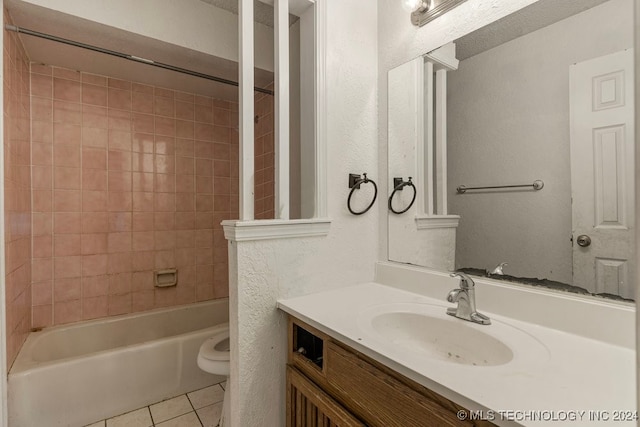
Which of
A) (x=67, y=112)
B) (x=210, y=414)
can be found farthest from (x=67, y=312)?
(x=67, y=112)

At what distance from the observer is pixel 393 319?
1106mm

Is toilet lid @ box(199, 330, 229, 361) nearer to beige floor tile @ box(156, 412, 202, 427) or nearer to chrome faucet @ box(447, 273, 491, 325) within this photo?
beige floor tile @ box(156, 412, 202, 427)

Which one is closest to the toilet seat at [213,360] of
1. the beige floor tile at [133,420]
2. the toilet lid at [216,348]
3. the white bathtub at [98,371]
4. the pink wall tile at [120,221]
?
the toilet lid at [216,348]

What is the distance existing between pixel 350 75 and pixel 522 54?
2.20 ft

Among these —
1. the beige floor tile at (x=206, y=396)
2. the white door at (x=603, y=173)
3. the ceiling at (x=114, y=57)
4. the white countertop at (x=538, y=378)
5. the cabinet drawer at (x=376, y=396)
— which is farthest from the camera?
the beige floor tile at (x=206, y=396)

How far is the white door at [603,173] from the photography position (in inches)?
32.0

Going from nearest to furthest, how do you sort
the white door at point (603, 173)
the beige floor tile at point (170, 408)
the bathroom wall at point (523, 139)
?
the white door at point (603, 173) → the bathroom wall at point (523, 139) → the beige floor tile at point (170, 408)

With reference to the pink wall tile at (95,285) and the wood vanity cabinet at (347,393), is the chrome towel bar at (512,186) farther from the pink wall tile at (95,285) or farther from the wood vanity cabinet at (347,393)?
the pink wall tile at (95,285)

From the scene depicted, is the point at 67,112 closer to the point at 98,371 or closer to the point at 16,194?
the point at 16,194

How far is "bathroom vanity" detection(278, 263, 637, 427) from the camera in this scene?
0.58 metres

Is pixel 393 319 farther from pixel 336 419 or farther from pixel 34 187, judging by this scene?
pixel 34 187

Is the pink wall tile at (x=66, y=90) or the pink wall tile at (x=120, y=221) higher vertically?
the pink wall tile at (x=66, y=90)

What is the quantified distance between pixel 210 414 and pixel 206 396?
19 centimetres

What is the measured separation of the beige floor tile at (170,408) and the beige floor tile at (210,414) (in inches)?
3.4
